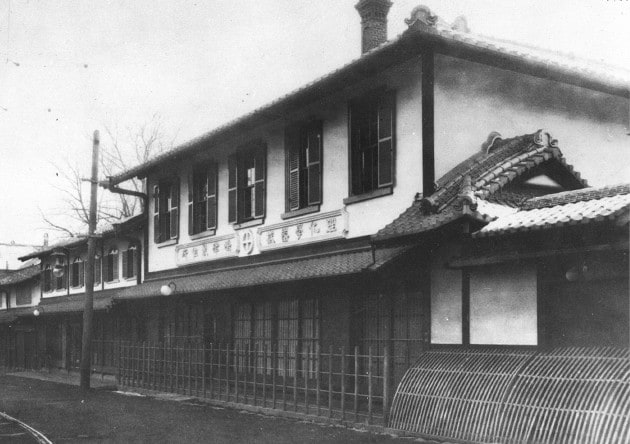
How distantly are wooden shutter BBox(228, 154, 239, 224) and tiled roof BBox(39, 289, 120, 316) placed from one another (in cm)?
738

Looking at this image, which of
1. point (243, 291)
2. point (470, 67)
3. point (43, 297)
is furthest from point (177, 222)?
point (43, 297)

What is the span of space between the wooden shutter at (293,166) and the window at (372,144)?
2012 millimetres

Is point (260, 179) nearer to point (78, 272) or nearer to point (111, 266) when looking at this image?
point (111, 266)

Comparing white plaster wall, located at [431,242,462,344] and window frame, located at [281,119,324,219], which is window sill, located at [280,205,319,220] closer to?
window frame, located at [281,119,324,219]

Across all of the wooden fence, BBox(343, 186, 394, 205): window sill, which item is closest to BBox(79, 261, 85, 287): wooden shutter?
the wooden fence

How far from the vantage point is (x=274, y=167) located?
701 inches

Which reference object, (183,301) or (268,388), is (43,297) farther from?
(268,388)

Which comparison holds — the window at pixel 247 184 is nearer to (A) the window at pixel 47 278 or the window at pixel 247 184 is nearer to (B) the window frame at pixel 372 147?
(B) the window frame at pixel 372 147

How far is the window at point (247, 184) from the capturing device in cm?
1834

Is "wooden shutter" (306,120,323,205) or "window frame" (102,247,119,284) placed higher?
"wooden shutter" (306,120,323,205)

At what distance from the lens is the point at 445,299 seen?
12852mm

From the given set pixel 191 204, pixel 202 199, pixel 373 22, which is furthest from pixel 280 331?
pixel 373 22

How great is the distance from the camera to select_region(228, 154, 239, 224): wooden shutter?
19266 mm

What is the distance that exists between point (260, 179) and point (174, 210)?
4.92m
